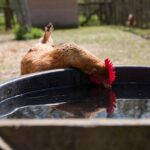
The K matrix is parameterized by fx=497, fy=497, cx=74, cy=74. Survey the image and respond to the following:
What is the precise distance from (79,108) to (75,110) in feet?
0.18

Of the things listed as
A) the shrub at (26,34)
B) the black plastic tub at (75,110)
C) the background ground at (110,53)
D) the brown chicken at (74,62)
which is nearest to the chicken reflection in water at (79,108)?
the black plastic tub at (75,110)

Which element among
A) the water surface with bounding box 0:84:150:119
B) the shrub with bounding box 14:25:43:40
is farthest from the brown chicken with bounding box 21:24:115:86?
the shrub with bounding box 14:25:43:40

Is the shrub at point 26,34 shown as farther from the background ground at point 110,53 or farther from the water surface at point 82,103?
the water surface at point 82,103

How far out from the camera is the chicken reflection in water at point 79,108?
10.1 ft

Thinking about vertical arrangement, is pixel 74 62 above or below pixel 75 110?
above

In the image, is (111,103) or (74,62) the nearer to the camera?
(111,103)

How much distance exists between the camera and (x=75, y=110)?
3.18 meters

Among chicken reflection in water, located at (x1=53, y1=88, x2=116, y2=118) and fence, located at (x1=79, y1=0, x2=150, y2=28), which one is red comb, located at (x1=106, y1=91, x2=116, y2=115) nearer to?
chicken reflection in water, located at (x1=53, y1=88, x2=116, y2=118)

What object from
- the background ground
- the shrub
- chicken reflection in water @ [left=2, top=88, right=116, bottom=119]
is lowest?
the shrub

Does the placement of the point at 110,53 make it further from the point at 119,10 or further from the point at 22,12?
the point at 119,10

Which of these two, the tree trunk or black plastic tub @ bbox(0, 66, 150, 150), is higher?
black plastic tub @ bbox(0, 66, 150, 150)

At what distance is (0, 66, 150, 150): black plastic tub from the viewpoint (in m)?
1.95

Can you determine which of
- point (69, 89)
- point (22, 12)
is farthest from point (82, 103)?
point (22, 12)

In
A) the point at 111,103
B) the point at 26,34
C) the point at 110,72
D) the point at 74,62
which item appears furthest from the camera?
the point at 26,34
